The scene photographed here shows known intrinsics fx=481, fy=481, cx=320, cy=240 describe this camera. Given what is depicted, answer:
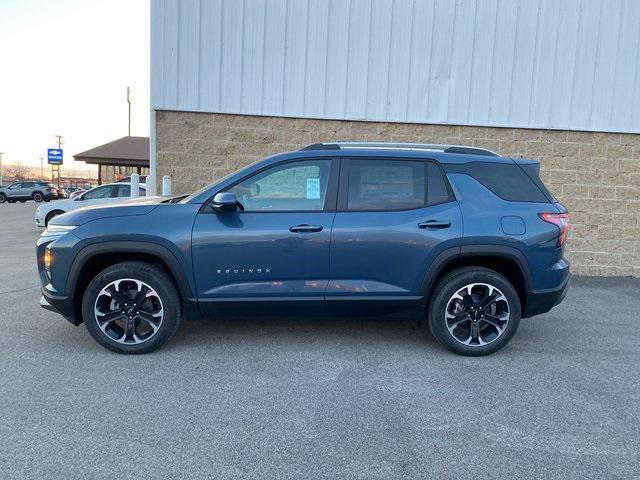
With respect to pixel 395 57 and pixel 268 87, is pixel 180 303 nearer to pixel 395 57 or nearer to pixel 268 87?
pixel 268 87

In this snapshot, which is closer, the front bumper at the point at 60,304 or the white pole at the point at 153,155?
the front bumper at the point at 60,304

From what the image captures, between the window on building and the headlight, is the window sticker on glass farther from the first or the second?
the window on building

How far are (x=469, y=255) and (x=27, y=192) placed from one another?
39.3 m

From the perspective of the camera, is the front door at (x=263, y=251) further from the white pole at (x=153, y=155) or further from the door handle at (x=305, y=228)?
the white pole at (x=153, y=155)

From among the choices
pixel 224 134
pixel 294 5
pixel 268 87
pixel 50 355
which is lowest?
pixel 50 355

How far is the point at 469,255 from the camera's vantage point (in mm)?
4277

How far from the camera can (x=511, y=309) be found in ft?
14.2

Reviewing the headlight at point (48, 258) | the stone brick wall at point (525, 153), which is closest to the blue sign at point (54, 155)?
the stone brick wall at point (525, 153)

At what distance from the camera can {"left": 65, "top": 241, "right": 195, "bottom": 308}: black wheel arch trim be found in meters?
4.08


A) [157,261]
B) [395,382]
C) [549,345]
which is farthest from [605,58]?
[157,261]

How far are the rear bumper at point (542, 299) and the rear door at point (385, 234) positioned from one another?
2.90ft

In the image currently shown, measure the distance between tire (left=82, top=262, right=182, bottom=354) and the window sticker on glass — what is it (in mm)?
1436

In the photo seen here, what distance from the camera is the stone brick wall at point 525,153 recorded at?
26.8 ft

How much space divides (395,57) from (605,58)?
11.6 feet
